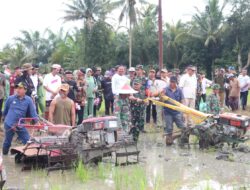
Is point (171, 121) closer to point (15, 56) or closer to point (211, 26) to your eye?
point (211, 26)

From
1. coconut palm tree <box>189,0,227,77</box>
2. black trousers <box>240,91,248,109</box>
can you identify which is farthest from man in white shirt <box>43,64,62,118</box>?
coconut palm tree <box>189,0,227,77</box>

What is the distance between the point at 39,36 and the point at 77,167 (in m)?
59.6

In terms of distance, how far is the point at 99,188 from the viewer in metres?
6.39

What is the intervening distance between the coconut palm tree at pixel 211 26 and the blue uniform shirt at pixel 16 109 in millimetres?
40637

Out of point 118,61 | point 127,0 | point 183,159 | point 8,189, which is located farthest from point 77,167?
point 118,61

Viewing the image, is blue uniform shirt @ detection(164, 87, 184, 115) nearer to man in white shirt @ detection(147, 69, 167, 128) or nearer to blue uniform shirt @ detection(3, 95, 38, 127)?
man in white shirt @ detection(147, 69, 167, 128)

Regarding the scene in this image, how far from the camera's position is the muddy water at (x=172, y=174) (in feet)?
21.4

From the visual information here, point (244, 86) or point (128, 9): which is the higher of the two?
point (128, 9)

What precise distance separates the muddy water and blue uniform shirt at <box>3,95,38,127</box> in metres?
0.77

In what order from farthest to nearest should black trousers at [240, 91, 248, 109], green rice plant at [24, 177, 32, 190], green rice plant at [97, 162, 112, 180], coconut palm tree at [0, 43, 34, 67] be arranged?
coconut palm tree at [0, 43, 34, 67] → black trousers at [240, 91, 248, 109] → green rice plant at [97, 162, 112, 180] → green rice plant at [24, 177, 32, 190]

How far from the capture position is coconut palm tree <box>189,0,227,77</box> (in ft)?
156

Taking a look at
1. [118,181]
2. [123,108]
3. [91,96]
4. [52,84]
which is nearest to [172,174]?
[118,181]

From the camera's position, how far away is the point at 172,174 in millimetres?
7309

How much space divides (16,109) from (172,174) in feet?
10.5
